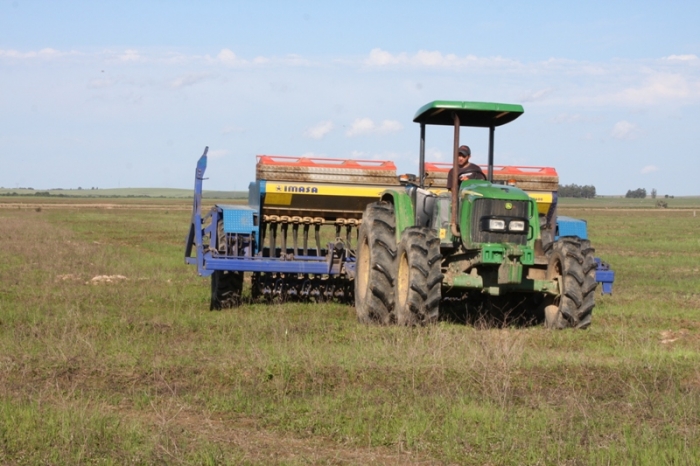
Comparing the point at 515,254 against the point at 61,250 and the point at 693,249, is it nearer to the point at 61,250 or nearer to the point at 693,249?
the point at 61,250

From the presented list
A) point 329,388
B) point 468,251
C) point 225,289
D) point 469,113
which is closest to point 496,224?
point 468,251

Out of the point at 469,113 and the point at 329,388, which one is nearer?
the point at 329,388

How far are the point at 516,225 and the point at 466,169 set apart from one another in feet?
3.58

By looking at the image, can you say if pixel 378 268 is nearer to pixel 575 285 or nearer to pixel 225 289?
pixel 575 285

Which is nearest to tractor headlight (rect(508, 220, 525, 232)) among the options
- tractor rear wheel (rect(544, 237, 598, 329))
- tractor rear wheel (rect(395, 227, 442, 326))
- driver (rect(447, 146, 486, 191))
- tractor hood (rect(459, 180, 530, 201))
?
tractor hood (rect(459, 180, 530, 201))

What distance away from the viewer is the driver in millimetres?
11492

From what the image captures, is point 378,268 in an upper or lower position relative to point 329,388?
upper

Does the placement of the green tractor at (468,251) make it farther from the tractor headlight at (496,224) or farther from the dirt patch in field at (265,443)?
the dirt patch in field at (265,443)

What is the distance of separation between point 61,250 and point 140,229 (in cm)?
1548

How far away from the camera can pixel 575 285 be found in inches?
426

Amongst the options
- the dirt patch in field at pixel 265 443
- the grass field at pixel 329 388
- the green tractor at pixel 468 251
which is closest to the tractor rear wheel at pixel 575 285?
the green tractor at pixel 468 251

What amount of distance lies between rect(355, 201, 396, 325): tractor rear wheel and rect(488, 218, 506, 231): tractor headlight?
1.30m

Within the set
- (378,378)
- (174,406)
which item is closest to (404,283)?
(378,378)

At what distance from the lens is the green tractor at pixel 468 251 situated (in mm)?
10703
